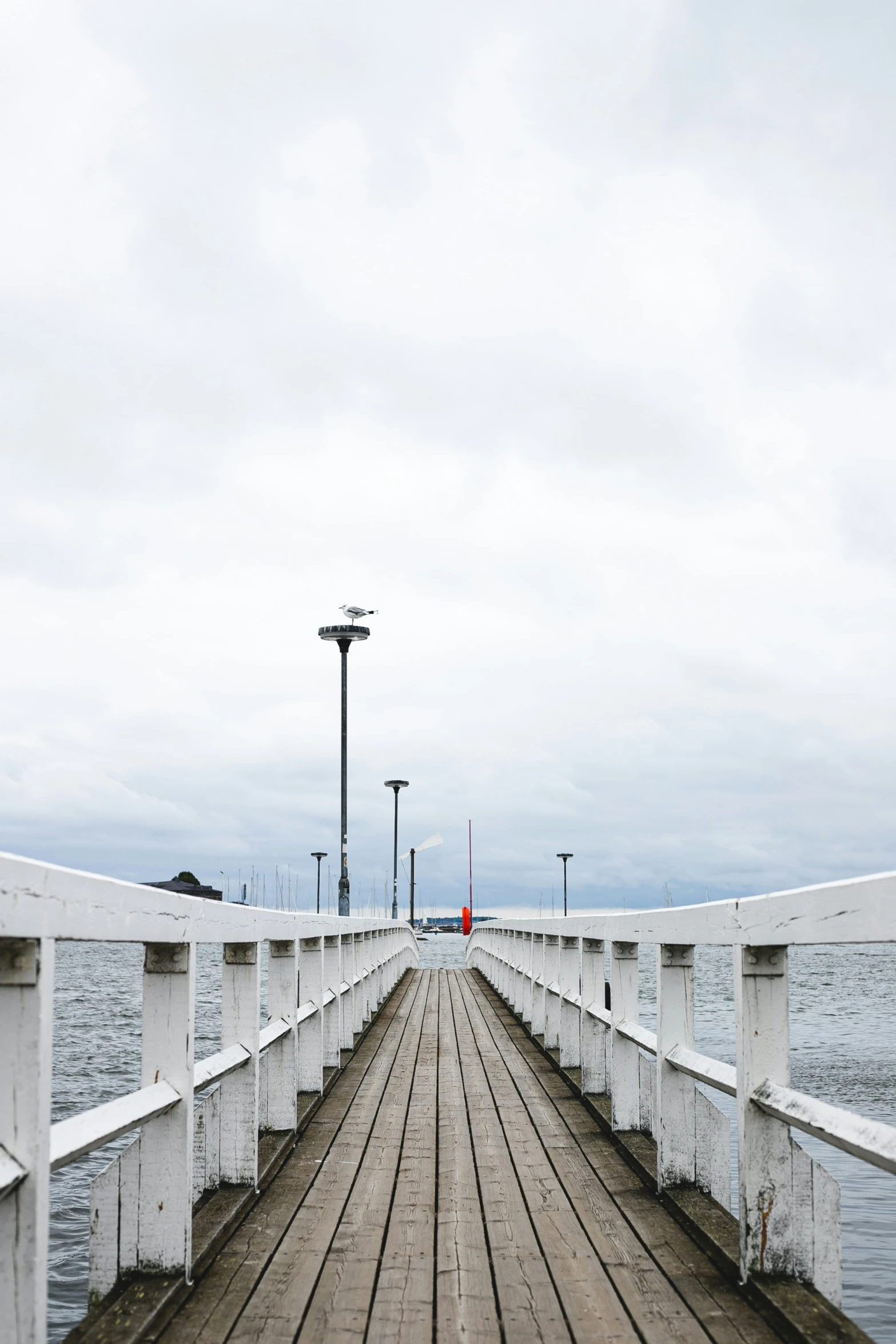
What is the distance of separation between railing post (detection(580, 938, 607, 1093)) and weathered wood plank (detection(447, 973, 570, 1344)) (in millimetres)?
649

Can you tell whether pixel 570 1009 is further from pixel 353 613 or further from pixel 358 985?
pixel 353 613

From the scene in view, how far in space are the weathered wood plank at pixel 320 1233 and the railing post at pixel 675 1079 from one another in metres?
1.25

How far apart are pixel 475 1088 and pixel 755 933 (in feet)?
18.0

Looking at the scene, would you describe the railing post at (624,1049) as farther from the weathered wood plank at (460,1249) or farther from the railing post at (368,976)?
the railing post at (368,976)

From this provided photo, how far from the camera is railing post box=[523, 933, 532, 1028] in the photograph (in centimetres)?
1223

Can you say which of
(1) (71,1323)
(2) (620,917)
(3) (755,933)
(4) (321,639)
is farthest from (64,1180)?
(4) (321,639)

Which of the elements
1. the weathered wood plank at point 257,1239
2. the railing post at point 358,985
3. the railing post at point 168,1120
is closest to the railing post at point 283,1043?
the weathered wood plank at point 257,1239

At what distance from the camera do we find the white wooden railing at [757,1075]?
2.96 m

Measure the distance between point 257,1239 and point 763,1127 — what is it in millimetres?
2050

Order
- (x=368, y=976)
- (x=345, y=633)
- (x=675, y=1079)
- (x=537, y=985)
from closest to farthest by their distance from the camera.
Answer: (x=675, y=1079)
(x=537, y=985)
(x=368, y=976)
(x=345, y=633)

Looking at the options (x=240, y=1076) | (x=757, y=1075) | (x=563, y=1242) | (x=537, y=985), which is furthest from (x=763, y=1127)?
(x=537, y=985)

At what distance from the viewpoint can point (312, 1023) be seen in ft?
24.8

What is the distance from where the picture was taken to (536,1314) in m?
3.71

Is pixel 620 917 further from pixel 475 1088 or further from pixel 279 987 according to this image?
pixel 475 1088
